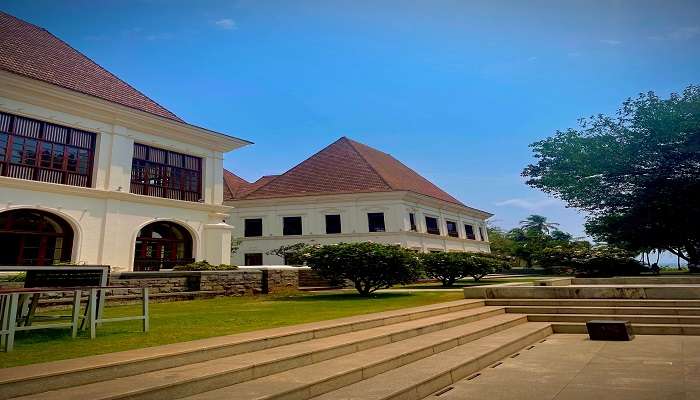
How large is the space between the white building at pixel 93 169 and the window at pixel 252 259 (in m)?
13.2

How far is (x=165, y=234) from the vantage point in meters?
20.0

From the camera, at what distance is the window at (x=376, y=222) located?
32750 mm

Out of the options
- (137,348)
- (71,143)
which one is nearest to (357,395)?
(137,348)

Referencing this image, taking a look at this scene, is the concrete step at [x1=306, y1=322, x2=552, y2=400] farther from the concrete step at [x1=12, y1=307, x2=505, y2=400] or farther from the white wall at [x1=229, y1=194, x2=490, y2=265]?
the white wall at [x1=229, y1=194, x2=490, y2=265]

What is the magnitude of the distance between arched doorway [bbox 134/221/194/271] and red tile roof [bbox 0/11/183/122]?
5.54 m

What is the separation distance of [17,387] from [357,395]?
311cm

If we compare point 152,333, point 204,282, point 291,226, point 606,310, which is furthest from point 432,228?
point 152,333

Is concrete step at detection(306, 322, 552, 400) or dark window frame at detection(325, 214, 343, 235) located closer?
concrete step at detection(306, 322, 552, 400)

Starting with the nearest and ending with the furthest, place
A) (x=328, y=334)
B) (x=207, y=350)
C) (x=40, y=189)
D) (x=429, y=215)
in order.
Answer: (x=207, y=350)
(x=328, y=334)
(x=40, y=189)
(x=429, y=215)

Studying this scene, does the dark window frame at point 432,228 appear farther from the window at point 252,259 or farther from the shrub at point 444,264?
the shrub at point 444,264

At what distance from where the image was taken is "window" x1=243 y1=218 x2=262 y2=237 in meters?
34.6

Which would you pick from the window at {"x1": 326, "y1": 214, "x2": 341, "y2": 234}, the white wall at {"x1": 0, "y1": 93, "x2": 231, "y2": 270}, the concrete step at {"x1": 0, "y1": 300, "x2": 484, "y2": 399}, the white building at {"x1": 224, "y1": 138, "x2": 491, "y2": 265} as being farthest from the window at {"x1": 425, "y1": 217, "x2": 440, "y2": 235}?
the concrete step at {"x1": 0, "y1": 300, "x2": 484, "y2": 399}

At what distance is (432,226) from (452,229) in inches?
151

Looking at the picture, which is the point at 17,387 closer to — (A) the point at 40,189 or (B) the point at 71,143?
(A) the point at 40,189
